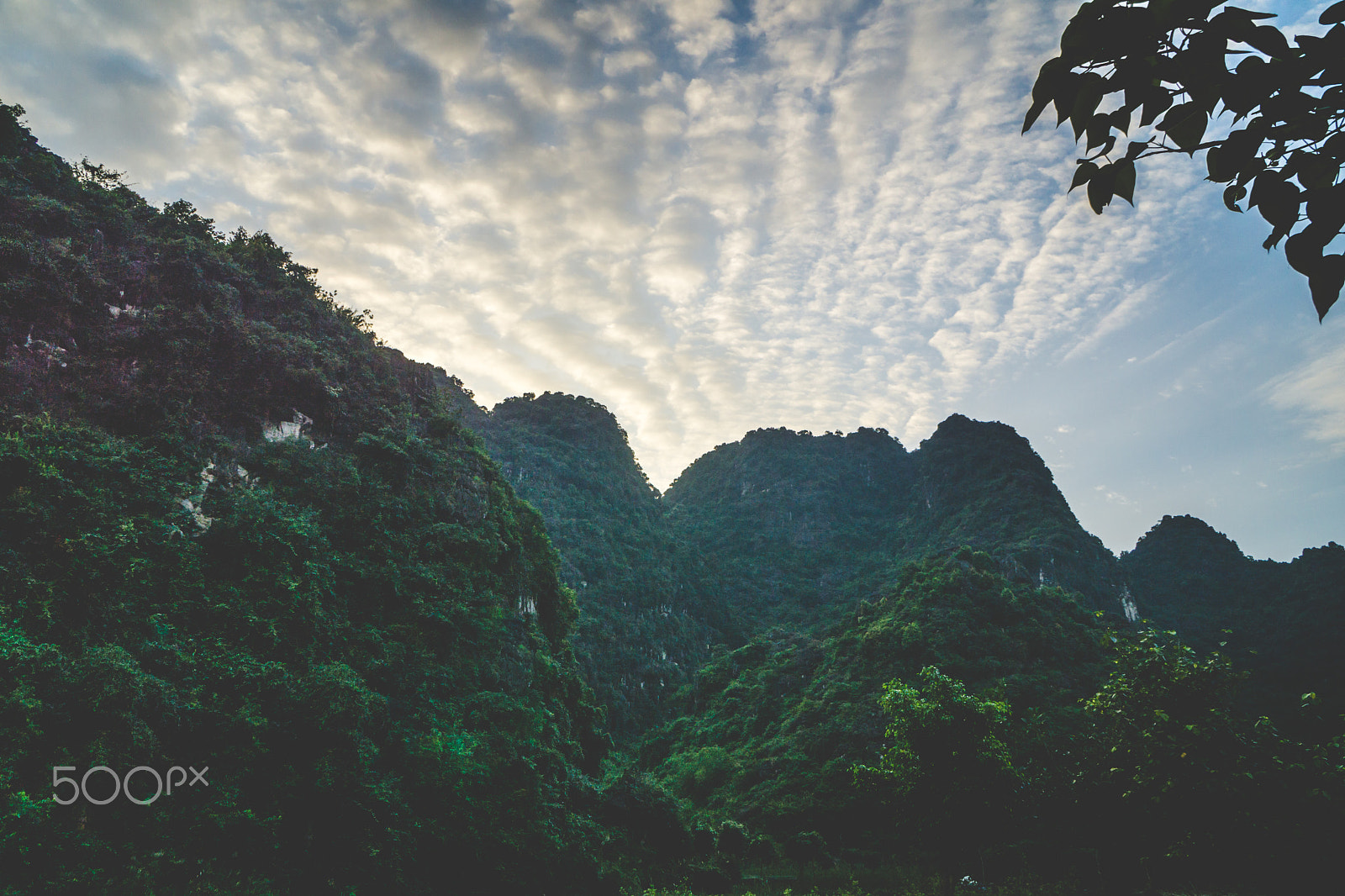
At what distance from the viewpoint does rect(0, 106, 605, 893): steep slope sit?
1130cm

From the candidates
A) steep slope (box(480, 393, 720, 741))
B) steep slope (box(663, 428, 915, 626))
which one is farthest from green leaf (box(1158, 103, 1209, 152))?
steep slope (box(663, 428, 915, 626))

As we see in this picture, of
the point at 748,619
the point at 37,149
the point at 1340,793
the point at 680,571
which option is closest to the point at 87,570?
the point at 37,149

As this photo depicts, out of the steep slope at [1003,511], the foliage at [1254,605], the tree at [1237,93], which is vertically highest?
the steep slope at [1003,511]

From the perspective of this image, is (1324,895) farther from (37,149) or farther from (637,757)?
(637,757)

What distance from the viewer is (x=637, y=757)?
50.8 metres

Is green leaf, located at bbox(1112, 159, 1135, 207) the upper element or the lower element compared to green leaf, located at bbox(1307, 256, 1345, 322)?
upper

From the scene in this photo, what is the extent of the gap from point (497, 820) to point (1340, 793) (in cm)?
1840

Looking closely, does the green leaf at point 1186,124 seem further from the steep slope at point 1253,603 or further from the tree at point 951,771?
the steep slope at point 1253,603

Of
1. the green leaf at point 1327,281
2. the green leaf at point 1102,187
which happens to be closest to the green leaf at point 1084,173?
the green leaf at point 1102,187

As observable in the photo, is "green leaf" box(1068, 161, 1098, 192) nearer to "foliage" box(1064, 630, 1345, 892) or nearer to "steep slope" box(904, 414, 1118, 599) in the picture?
"foliage" box(1064, 630, 1345, 892)

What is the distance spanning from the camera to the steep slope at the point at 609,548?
57.8 meters

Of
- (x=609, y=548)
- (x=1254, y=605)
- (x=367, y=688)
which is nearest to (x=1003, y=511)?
(x=1254, y=605)

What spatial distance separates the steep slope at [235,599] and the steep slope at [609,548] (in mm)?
27284

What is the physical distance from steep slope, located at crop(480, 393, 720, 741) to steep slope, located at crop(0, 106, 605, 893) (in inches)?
1074
